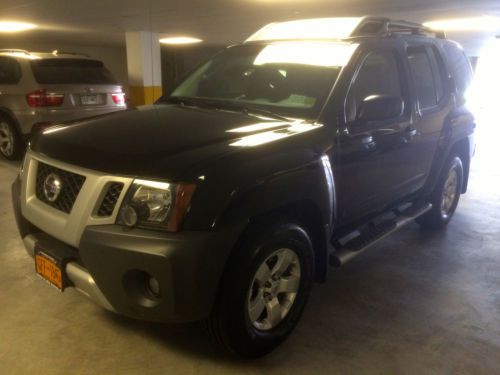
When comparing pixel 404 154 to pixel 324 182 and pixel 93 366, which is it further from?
pixel 93 366

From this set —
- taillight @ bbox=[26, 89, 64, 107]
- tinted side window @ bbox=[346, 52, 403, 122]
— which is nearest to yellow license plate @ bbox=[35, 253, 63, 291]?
tinted side window @ bbox=[346, 52, 403, 122]

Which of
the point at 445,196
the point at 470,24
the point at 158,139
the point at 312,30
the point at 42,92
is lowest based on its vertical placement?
the point at 445,196

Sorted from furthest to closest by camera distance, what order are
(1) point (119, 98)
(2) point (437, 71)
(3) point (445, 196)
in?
(1) point (119, 98) < (3) point (445, 196) < (2) point (437, 71)

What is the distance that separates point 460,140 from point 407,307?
1.95 m

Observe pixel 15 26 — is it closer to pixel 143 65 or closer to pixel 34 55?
pixel 143 65

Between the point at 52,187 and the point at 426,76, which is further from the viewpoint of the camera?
the point at 426,76

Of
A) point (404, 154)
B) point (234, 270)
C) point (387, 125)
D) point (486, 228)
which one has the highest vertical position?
point (387, 125)

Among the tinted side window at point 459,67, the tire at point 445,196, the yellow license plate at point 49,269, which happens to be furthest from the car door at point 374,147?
the yellow license plate at point 49,269

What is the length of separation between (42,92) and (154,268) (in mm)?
5421

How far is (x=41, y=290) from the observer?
3045 mm

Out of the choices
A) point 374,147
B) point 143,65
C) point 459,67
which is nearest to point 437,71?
point 459,67

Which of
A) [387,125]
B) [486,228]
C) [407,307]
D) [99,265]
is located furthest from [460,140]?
[99,265]

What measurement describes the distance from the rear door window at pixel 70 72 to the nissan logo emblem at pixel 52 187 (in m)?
4.75

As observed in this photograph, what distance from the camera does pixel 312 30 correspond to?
330 cm
